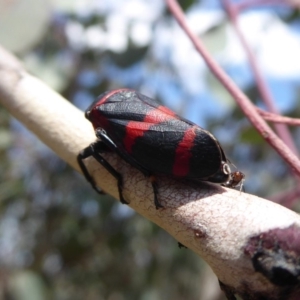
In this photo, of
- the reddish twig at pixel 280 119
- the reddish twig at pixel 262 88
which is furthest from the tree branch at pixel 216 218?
the reddish twig at pixel 262 88

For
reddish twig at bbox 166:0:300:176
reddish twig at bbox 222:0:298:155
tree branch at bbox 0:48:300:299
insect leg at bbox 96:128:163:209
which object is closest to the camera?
tree branch at bbox 0:48:300:299

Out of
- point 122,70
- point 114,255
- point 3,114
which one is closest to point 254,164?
point 114,255

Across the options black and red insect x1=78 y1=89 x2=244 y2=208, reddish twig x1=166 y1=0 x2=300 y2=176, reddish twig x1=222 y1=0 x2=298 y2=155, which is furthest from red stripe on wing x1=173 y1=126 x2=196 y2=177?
reddish twig x1=222 y1=0 x2=298 y2=155

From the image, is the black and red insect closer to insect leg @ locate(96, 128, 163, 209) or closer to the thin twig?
insect leg @ locate(96, 128, 163, 209)

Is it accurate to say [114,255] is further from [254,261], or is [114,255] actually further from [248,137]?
[254,261]

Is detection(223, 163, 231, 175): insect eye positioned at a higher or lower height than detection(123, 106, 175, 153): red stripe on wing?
lower
